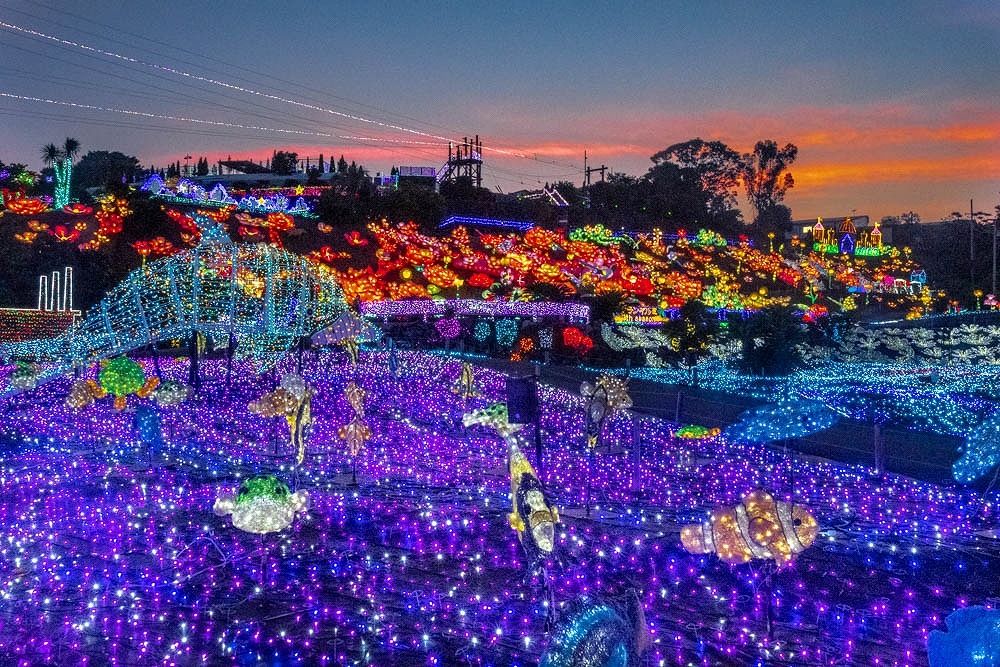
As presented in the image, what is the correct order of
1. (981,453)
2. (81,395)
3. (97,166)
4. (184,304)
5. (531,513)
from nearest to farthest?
1. (531,513)
2. (981,453)
3. (81,395)
4. (184,304)
5. (97,166)

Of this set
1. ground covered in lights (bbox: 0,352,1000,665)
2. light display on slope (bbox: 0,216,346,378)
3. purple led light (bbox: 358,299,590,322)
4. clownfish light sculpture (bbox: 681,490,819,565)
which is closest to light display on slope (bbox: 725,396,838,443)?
ground covered in lights (bbox: 0,352,1000,665)

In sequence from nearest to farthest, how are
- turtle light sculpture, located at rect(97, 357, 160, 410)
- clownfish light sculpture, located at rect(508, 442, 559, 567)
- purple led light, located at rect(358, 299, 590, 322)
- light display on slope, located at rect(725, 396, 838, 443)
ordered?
clownfish light sculpture, located at rect(508, 442, 559, 567) < light display on slope, located at rect(725, 396, 838, 443) < turtle light sculpture, located at rect(97, 357, 160, 410) < purple led light, located at rect(358, 299, 590, 322)

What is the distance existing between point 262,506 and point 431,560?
1.85m

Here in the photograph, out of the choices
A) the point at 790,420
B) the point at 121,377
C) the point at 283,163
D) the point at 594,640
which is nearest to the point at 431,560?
the point at 594,640

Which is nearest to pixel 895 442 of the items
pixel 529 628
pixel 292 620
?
pixel 529 628

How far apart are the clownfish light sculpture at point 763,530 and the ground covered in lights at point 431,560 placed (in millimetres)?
360

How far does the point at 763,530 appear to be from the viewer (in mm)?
4785

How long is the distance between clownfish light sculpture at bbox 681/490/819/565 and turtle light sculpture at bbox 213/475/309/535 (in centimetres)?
300

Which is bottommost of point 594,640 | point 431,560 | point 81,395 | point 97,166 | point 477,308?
point 431,560

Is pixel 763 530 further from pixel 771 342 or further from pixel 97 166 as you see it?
pixel 97 166

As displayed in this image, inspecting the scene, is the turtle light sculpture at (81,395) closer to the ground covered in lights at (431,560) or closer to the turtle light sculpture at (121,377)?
the turtle light sculpture at (121,377)

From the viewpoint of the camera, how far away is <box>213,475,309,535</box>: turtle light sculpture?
552 cm

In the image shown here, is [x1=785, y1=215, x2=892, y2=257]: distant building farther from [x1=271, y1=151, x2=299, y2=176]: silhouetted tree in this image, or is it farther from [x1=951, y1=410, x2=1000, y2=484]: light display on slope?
[x1=951, y1=410, x2=1000, y2=484]: light display on slope

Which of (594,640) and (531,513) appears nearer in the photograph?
(594,640)
